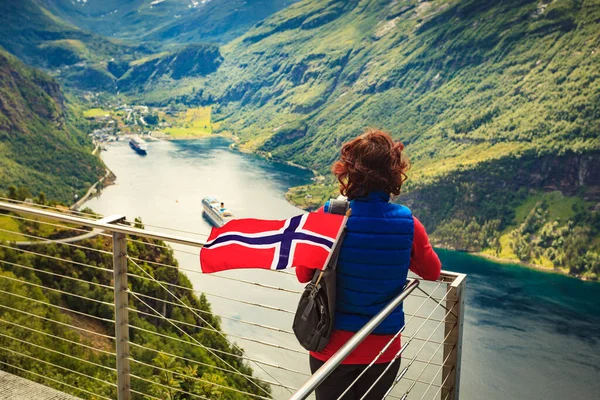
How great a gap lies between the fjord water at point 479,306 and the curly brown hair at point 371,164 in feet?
36.3

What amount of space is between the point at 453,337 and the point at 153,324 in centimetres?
2450

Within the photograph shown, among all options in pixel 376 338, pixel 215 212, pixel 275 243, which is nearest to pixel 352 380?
pixel 376 338

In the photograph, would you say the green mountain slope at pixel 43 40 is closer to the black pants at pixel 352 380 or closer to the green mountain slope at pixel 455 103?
the green mountain slope at pixel 455 103

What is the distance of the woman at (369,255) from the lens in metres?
1.89

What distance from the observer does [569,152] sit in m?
70.9

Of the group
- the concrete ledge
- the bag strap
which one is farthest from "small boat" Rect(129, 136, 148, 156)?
the bag strap

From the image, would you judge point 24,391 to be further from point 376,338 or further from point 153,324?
point 153,324

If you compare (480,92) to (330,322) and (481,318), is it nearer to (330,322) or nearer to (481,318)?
(481,318)

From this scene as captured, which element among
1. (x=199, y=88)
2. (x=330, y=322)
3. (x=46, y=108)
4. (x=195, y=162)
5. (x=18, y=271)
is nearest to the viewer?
(x=330, y=322)

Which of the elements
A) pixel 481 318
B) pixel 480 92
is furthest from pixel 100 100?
pixel 481 318

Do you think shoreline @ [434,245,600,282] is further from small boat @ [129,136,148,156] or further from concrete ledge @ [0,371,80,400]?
concrete ledge @ [0,371,80,400]

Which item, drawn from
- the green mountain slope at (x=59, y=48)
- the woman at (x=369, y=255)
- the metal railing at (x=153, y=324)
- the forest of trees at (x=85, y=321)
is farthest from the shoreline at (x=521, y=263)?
the green mountain slope at (x=59, y=48)

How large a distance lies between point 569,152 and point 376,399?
3006 inches

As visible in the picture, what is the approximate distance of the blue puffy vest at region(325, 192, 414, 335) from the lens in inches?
74.1
